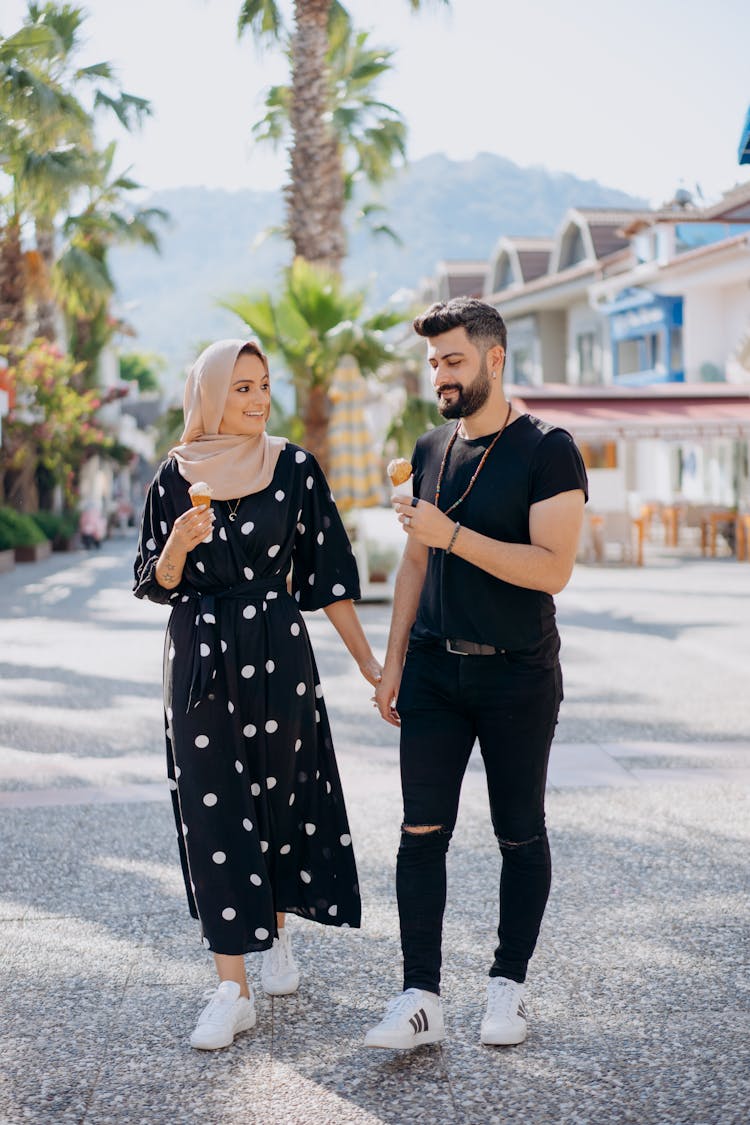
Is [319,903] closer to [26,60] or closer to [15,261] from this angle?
[26,60]

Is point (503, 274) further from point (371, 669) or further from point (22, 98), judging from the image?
point (371, 669)

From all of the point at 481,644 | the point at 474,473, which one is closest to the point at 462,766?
the point at 481,644

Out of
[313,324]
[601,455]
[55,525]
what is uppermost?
[313,324]

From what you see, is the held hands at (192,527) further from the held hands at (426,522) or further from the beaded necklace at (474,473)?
the beaded necklace at (474,473)

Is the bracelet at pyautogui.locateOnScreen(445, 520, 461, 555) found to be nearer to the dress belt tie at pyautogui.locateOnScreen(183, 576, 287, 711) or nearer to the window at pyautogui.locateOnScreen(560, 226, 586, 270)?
the dress belt tie at pyautogui.locateOnScreen(183, 576, 287, 711)

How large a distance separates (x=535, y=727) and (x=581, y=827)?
95.9 inches

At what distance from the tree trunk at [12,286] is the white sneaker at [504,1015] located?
74.4 ft

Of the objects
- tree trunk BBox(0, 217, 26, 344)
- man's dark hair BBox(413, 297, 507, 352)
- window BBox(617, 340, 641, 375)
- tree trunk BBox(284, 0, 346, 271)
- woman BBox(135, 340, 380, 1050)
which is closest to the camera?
man's dark hair BBox(413, 297, 507, 352)

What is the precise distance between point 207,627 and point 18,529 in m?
22.8

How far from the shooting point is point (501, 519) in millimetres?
3385

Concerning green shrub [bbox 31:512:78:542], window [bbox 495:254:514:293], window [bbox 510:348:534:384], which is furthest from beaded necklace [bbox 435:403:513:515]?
window [bbox 495:254:514:293]

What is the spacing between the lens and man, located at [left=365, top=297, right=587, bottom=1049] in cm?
334

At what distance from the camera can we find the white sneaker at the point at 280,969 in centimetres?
388

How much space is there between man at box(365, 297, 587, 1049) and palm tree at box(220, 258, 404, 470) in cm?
1221
